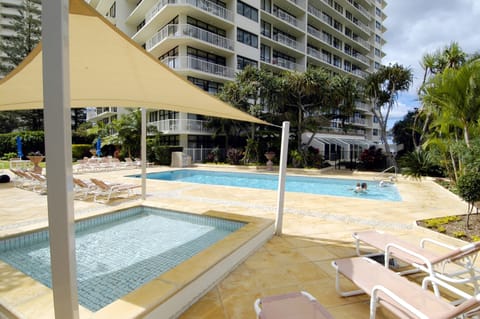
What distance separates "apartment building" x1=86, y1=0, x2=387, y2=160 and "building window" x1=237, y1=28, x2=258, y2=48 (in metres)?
0.09

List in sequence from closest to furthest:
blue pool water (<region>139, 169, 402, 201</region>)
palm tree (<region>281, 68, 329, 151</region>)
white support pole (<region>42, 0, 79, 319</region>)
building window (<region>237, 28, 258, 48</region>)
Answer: white support pole (<region>42, 0, 79, 319</region>) < blue pool water (<region>139, 169, 402, 201</region>) < palm tree (<region>281, 68, 329, 151</region>) < building window (<region>237, 28, 258, 48</region>)

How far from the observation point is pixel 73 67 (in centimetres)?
420

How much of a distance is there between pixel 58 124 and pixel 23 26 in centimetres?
4746

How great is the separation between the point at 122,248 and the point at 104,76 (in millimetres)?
3269

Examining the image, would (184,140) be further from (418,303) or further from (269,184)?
(418,303)

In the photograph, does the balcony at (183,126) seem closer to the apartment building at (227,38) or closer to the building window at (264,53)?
the apartment building at (227,38)

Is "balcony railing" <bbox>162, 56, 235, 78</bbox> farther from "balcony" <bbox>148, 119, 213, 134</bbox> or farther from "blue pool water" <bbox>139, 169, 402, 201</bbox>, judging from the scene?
"blue pool water" <bbox>139, 169, 402, 201</bbox>

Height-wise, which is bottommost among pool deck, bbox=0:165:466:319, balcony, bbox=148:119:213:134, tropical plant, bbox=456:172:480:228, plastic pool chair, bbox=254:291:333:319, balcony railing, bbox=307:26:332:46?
pool deck, bbox=0:165:466:319

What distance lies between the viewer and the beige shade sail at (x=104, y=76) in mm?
3252

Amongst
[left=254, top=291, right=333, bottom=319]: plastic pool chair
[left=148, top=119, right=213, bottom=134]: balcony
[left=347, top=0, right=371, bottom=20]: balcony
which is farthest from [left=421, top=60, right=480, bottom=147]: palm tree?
[left=347, top=0, right=371, bottom=20]: balcony

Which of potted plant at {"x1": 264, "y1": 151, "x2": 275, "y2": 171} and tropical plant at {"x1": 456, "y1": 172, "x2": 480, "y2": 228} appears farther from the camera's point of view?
potted plant at {"x1": 264, "y1": 151, "x2": 275, "y2": 171}

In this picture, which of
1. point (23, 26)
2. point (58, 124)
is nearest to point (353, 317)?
point (58, 124)

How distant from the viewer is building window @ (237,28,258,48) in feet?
82.7

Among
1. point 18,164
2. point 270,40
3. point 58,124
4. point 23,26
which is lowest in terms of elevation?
point 18,164
